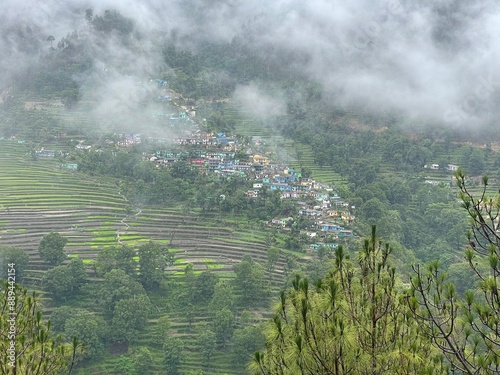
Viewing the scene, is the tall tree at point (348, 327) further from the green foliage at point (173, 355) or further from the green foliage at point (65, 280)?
the green foliage at point (65, 280)

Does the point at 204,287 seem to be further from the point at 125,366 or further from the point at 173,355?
the point at 125,366

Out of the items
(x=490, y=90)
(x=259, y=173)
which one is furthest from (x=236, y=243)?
(x=490, y=90)

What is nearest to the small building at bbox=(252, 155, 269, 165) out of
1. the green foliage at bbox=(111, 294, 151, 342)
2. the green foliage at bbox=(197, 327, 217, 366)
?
the green foliage at bbox=(111, 294, 151, 342)

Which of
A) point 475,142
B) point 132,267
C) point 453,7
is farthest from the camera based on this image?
point 453,7

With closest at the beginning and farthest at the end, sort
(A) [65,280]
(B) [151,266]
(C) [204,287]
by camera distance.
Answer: (A) [65,280]
(C) [204,287]
(B) [151,266]

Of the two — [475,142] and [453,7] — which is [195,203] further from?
[453,7]

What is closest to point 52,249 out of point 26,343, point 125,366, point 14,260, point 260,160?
point 14,260

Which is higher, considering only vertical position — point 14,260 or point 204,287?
point 14,260
